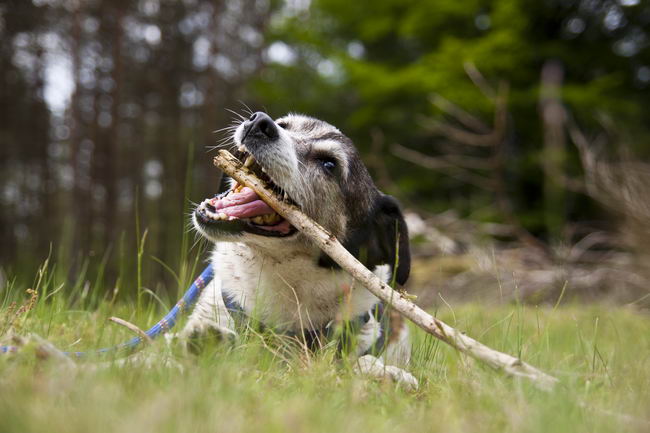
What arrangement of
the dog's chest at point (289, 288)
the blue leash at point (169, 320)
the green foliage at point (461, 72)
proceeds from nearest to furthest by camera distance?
the blue leash at point (169, 320) → the dog's chest at point (289, 288) → the green foliage at point (461, 72)

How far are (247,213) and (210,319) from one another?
637 mm

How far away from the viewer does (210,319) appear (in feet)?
9.43

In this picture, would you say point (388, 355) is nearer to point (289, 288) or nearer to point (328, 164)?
point (289, 288)

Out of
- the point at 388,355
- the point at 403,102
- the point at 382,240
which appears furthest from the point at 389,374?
the point at 403,102

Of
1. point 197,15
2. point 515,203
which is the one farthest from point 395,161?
point 197,15

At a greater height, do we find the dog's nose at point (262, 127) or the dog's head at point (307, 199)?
the dog's nose at point (262, 127)

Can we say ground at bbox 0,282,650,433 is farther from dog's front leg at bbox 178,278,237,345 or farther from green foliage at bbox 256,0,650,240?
green foliage at bbox 256,0,650,240

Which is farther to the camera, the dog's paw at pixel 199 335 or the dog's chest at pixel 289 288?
the dog's chest at pixel 289 288

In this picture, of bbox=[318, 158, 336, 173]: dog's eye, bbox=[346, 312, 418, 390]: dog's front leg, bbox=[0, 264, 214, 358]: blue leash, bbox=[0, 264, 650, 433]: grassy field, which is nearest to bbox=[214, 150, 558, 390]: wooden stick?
bbox=[0, 264, 650, 433]: grassy field

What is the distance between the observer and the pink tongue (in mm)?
3059

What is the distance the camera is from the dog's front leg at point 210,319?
2279 mm

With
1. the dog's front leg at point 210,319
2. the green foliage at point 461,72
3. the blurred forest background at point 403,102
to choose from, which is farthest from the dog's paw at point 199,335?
the green foliage at point 461,72

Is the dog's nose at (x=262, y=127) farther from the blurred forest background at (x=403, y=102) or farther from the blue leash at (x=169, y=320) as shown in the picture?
the blurred forest background at (x=403, y=102)

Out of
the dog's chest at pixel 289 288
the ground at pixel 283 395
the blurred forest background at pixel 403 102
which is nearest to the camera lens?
the ground at pixel 283 395
